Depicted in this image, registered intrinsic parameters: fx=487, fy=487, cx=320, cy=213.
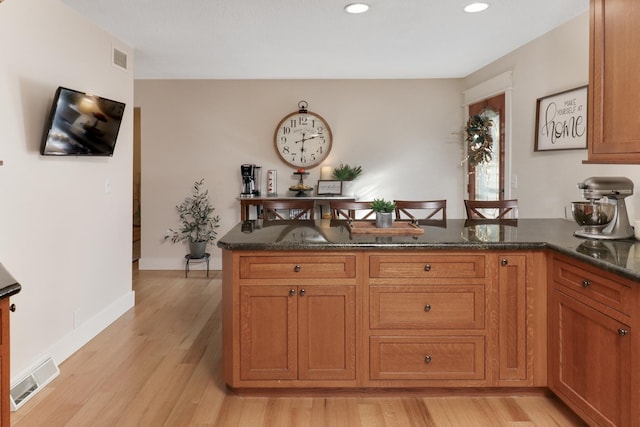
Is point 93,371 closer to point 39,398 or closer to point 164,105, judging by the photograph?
point 39,398

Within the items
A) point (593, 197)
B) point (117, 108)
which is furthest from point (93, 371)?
point (593, 197)

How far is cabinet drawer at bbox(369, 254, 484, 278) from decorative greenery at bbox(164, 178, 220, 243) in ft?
12.7

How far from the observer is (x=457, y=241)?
2.53 m

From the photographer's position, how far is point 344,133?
6035mm

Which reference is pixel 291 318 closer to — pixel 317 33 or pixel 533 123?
pixel 317 33

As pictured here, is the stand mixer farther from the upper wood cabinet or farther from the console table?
the console table

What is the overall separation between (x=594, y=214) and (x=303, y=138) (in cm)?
391

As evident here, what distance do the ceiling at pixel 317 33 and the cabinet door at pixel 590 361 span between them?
2.25 m

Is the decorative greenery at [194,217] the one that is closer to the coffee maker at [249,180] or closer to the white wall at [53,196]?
the coffee maker at [249,180]

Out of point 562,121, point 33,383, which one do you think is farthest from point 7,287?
point 562,121

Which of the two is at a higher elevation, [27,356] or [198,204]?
[198,204]

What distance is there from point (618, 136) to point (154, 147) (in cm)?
512

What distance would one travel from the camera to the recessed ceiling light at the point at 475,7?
11.2 ft

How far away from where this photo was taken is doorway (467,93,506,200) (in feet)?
16.2
